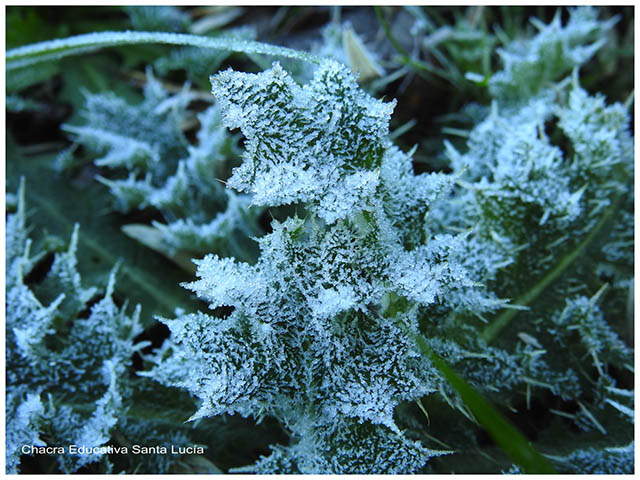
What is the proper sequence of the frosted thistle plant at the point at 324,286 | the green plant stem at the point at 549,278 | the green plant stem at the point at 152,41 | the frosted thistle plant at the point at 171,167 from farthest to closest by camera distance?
1. the frosted thistle plant at the point at 171,167
2. the green plant stem at the point at 549,278
3. the green plant stem at the point at 152,41
4. the frosted thistle plant at the point at 324,286

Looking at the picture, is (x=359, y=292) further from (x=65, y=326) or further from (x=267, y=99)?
(x=65, y=326)

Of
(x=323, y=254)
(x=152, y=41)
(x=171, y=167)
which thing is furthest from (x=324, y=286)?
(x=171, y=167)

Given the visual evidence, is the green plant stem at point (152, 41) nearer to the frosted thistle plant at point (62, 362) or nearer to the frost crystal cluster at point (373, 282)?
the frost crystal cluster at point (373, 282)

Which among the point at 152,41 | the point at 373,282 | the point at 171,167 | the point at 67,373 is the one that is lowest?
the point at 373,282

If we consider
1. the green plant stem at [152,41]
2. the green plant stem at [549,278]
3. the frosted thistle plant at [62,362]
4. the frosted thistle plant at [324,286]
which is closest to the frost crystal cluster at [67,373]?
the frosted thistle plant at [62,362]

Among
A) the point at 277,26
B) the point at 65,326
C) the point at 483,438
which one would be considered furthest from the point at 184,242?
the point at 277,26

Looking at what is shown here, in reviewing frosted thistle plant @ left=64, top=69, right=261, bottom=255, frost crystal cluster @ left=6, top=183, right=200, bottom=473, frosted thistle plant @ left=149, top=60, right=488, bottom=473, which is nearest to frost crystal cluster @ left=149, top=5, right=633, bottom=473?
frosted thistle plant @ left=149, top=60, right=488, bottom=473

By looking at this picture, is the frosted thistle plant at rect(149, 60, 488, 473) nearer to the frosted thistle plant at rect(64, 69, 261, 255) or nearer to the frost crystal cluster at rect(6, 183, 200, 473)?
the frost crystal cluster at rect(6, 183, 200, 473)

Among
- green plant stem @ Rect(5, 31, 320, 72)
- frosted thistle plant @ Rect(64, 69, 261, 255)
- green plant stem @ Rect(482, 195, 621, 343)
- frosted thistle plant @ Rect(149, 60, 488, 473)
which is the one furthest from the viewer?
frosted thistle plant @ Rect(64, 69, 261, 255)

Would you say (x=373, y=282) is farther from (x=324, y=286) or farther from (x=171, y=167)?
(x=171, y=167)
